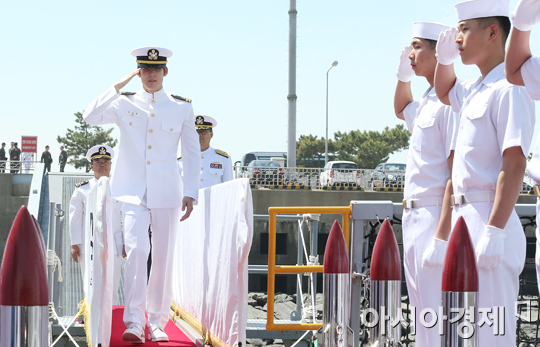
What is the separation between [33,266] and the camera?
207cm

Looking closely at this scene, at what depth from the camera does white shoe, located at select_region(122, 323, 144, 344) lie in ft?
15.5

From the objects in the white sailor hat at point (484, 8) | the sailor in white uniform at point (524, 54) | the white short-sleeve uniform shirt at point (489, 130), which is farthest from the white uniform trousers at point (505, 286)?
the white sailor hat at point (484, 8)

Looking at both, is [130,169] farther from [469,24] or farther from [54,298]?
[469,24]

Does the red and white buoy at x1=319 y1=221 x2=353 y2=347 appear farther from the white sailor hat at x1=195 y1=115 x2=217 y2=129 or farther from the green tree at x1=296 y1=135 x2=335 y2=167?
the green tree at x1=296 y1=135 x2=335 y2=167

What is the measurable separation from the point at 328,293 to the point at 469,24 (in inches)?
61.2

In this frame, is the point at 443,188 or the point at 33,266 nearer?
the point at 33,266

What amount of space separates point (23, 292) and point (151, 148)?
3.28 metres

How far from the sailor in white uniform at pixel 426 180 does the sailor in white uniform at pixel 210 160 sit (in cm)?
427

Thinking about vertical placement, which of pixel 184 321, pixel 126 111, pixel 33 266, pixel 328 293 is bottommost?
pixel 184 321

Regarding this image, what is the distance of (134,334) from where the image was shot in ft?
15.5

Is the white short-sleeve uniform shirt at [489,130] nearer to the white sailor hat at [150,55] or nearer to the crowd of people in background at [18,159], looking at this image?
the white sailor hat at [150,55]

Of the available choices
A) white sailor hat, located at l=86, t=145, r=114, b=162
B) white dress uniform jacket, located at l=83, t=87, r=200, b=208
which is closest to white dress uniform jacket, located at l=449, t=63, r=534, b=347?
white dress uniform jacket, located at l=83, t=87, r=200, b=208

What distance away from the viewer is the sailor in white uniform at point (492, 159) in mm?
2984

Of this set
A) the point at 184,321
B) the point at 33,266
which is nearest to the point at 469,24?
the point at 33,266
